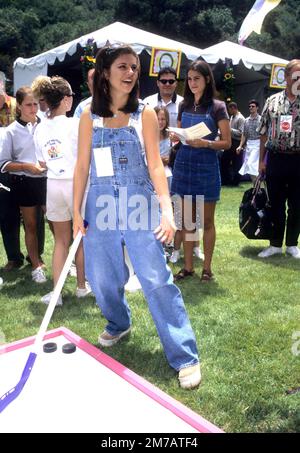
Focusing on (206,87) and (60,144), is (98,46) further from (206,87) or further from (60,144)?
(60,144)

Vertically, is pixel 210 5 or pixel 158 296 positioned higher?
pixel 210 5

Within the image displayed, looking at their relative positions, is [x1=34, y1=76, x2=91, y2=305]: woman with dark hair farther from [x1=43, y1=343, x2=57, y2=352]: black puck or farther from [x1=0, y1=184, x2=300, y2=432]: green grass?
[x1=43, y1=343, x2=57, y2=352]: black puck

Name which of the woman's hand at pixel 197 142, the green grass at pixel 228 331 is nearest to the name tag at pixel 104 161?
the green grass at pixel 228 331

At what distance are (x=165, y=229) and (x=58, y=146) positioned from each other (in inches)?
60.2

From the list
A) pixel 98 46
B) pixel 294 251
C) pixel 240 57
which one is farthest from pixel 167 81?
pixel 240 57

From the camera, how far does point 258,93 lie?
14.4 metres

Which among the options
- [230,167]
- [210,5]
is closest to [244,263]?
[230,167]

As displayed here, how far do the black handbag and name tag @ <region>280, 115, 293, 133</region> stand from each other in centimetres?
70

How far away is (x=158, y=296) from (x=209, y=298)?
1.48 metres

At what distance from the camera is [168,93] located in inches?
197

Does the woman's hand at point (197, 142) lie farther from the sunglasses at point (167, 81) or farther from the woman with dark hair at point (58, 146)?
the sunglasses at point (167, 81)

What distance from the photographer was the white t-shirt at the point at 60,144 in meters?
3.65

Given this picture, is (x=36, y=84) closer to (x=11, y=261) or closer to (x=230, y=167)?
(x=11, y=261)

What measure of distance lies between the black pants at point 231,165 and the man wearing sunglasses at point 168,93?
6.87 meters
